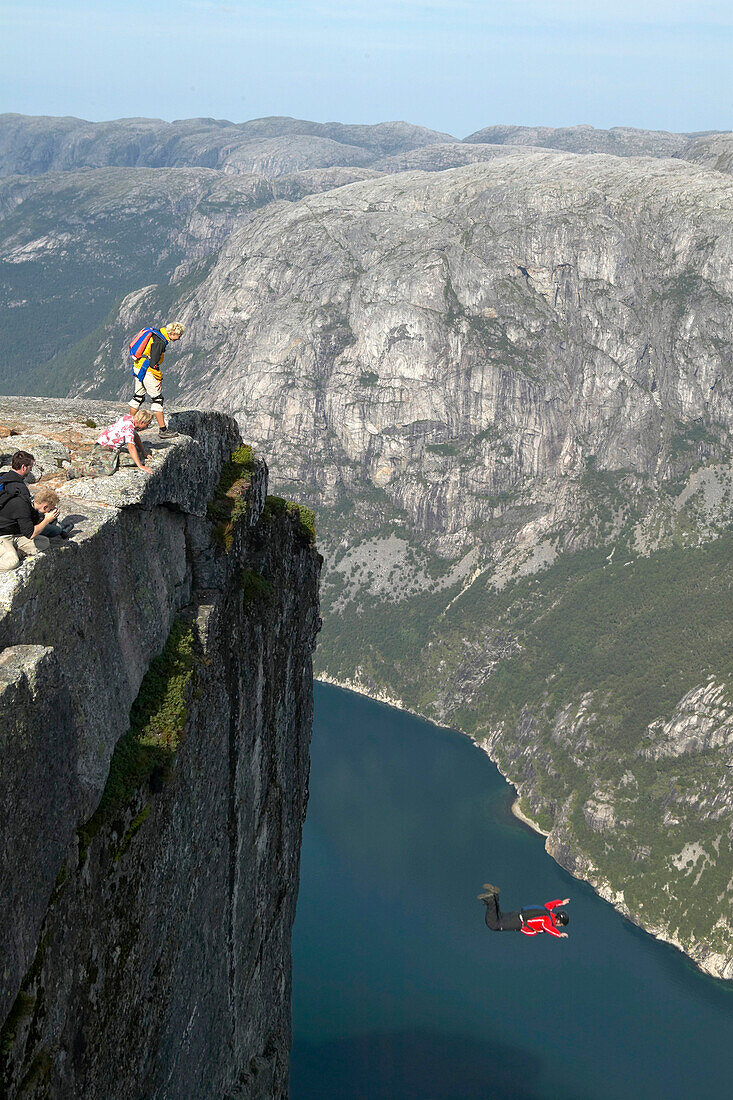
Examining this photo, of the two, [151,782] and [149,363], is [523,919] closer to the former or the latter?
[151,782]

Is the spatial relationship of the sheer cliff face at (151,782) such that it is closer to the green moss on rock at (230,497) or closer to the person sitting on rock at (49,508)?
the green moss on rock at (230,497)

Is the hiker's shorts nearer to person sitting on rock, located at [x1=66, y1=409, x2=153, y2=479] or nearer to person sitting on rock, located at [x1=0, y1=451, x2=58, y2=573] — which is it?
person sitting on rock, located at [x1=66, y1=409, x2=153, y2=479]

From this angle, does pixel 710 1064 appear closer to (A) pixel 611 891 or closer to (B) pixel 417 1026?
(B) pixel 417 1026

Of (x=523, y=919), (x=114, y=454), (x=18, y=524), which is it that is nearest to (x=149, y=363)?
(x=114, y=454)

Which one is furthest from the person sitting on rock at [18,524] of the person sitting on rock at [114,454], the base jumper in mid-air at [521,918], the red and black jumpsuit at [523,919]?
the red and black jumpsuit at [523,919]

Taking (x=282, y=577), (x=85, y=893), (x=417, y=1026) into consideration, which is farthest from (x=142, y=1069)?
(x=417, y=1026)
